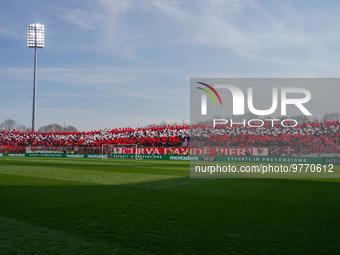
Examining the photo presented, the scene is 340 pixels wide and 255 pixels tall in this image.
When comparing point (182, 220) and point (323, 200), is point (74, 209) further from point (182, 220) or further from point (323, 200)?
point (323, 200)

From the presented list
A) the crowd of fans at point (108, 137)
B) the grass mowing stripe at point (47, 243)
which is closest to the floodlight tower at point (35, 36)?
the crowd of fans at point (108, 137)

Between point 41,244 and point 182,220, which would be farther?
point 182,220

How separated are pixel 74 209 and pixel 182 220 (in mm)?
2509

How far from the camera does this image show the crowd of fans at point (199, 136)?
3250cm

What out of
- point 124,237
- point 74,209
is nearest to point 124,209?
point 74,209

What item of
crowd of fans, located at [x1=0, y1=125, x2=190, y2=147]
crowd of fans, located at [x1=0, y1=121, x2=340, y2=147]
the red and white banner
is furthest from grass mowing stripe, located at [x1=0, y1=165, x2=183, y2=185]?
crowd of fans, located at [x1=0, y1=125, x2=190, y2=147]

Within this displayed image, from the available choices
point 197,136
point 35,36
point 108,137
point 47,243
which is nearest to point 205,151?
point 197,136

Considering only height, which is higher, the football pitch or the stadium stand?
the stadium stand

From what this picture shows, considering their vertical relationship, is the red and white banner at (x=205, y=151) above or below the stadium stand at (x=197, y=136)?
below

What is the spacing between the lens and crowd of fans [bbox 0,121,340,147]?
3250cm

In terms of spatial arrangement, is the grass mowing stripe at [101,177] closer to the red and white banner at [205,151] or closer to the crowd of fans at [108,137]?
the red and white banner at [205,151]

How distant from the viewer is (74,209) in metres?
7.13

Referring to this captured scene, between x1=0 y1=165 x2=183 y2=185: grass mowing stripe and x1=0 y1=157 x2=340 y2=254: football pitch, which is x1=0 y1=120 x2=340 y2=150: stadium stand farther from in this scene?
x1=0 y1=157 x2=340 y2=254: football pitch

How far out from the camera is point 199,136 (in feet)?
131
